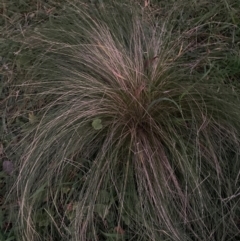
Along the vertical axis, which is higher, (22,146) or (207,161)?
(22,146)

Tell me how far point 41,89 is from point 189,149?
790 mm

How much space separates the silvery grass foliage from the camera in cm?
205

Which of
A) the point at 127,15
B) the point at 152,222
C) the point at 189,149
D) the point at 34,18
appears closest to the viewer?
the point at 152,222

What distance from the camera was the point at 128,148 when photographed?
2146mm

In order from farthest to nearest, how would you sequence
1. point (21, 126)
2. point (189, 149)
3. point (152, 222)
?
point (21, 126)
point (189, 149)
point (152, 222)

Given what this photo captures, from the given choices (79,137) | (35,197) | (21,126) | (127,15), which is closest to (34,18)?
(127,15)

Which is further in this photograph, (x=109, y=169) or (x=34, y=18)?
(x=34, y=18)

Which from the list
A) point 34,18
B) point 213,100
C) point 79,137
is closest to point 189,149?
point 213,100

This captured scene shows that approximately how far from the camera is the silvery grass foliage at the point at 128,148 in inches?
80.6

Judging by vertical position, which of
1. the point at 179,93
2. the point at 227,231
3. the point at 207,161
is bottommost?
the point at 227,231

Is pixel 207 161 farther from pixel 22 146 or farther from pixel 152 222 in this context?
pixel 22 146

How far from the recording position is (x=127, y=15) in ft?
8.73

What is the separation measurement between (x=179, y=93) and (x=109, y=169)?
46 centimetres

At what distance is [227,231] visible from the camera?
2.03 meters
